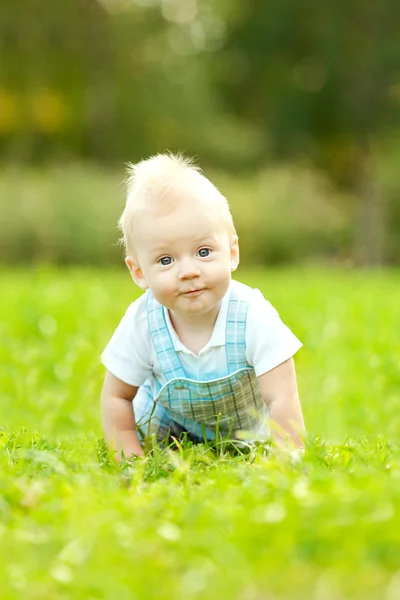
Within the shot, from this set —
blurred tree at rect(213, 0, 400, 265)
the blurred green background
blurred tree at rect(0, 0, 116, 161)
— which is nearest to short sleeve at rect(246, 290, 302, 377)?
the blurred green background

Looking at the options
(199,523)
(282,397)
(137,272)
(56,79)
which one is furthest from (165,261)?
(56,79)

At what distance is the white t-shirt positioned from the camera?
2.68 metres

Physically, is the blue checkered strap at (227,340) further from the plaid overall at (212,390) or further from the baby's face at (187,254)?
the baby's face at (187,254)

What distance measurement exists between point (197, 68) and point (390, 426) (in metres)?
16.7

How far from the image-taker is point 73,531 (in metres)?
1.60

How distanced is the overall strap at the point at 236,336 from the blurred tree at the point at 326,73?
1536 centimetres

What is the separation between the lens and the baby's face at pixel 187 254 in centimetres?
260

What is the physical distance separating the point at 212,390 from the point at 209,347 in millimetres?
143

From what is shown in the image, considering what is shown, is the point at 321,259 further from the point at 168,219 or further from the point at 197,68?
the point at 168,219

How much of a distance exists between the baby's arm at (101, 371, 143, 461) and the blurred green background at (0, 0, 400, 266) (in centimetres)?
1220

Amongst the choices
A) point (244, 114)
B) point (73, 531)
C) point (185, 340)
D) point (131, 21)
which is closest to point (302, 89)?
point (244, 114)

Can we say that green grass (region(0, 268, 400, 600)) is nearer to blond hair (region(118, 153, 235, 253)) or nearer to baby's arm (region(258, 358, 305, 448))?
baby's arm (region(258, 358, 305, 448))

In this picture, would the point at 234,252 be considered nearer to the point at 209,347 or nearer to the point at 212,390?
the point at 209,347

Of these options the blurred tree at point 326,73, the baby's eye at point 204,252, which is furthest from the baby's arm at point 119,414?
the blurred tree at point 326,73
